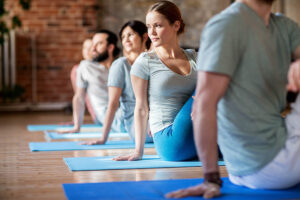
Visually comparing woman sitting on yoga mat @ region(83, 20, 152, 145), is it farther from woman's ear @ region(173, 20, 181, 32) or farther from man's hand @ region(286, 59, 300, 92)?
man's hand @ region(286, 59, 300, 92)

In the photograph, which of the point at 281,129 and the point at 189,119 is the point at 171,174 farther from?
the point at 281,129

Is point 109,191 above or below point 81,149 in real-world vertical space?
above

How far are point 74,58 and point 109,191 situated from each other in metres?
6.03

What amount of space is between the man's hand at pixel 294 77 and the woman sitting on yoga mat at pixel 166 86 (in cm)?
89

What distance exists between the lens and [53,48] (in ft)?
25.3

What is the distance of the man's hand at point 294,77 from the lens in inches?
64.6

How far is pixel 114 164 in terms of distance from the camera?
261 cm

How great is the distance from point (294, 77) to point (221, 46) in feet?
0.89

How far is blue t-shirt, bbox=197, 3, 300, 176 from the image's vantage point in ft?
5.34

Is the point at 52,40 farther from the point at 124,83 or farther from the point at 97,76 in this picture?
the point at 124,83

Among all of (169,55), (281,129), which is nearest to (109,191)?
(281,129)

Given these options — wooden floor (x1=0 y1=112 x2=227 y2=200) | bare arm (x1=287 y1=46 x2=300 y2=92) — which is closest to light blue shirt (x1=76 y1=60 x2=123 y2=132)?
wooden floor (x1=0 y1=112 x2=227 y2=200)

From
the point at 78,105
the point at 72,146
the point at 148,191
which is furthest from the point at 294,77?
the point at 78,105

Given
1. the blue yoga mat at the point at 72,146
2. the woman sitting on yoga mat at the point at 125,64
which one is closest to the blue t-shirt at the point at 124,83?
the woman sitting on yoga mat at the point at 125,64
